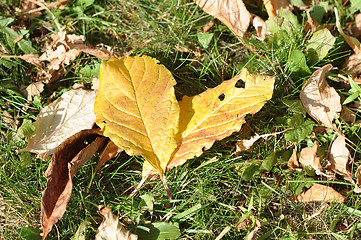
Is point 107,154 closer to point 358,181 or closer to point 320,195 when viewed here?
point 320,195

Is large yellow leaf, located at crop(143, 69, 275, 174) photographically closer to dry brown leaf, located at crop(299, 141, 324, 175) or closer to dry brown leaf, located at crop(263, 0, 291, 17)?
dry brown leaf, located at crop(299, 141, 324, 175)

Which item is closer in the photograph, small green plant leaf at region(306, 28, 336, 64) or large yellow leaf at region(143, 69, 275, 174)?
large yellow leaf at region(143, 69, 275, 174)

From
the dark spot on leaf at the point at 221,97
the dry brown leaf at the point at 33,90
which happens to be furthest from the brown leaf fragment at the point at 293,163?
the dry brown leaf at the point at 33,90

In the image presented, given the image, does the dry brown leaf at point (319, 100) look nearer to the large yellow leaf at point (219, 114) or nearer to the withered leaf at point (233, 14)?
the large yellow leaf at point (219, 114)

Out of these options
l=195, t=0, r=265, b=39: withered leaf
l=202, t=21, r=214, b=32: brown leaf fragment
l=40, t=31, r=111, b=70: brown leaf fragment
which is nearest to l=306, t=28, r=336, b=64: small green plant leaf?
l=195, t=0, r=265, b=39: withered leaf

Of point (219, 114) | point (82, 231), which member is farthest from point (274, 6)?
point (82, 231)

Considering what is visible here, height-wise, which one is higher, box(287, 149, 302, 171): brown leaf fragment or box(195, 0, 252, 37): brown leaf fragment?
box(195, 0, 252, 37): brown leaf fragment
